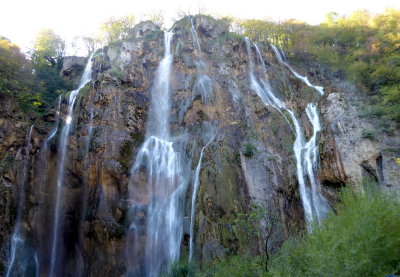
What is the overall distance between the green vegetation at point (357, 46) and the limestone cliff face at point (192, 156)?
1.77 metres

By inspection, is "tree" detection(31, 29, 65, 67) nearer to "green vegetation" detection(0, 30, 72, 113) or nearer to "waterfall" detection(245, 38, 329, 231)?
"green vegetation" detection(0, 30, 72, 113)

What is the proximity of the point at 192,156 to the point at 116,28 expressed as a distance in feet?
101

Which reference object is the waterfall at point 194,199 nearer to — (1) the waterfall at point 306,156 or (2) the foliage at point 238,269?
(2) the foliage at point 238,269

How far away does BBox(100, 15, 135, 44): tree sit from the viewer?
4366 centimetres

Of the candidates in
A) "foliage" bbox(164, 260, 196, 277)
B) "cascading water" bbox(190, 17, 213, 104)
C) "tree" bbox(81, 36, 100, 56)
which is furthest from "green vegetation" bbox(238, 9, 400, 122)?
"tree" bbox(81, 36, 100, 56)

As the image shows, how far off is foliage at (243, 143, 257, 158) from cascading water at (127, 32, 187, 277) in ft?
15.2

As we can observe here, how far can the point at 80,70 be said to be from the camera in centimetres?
3362

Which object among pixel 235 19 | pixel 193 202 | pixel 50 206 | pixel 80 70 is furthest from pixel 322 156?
pixel 235 19

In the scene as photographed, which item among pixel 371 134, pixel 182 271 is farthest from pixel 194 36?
pixel 182 271

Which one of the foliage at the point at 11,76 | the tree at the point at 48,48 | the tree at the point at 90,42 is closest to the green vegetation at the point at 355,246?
the foliage at the point at 11,76

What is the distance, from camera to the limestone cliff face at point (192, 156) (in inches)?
730

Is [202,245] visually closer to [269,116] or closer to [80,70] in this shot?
[269,116]

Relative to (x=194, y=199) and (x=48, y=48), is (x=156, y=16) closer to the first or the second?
(x=48, y=48)

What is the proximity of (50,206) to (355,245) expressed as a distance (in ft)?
63.9
